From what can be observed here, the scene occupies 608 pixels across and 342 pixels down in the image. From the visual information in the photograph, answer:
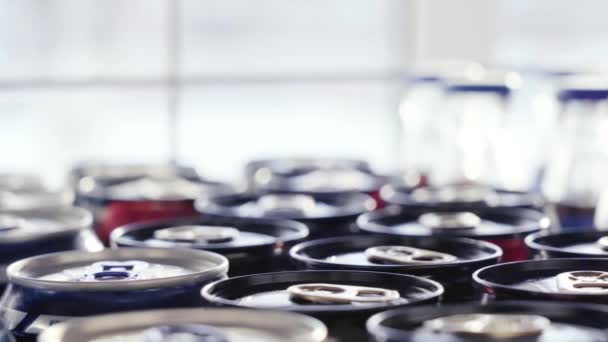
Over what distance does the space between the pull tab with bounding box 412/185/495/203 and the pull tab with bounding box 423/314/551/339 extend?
84cm

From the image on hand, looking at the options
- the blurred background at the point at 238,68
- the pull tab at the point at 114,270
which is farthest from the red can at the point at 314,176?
the blurred background at the point at 238,68

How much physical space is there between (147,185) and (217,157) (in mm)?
2877

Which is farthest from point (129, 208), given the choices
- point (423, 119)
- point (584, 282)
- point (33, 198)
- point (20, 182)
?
point (423, 119)

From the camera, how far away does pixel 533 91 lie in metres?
3.10

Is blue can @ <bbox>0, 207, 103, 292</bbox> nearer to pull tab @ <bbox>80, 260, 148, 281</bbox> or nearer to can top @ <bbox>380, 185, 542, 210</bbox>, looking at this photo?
pull tab @ <bbox>80, 260, 148, 281</bbox>

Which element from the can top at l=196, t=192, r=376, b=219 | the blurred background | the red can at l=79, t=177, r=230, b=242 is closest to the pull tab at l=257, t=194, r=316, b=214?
the can top at l=196, t=192, r=376, b=219

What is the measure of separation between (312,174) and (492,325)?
137 cm

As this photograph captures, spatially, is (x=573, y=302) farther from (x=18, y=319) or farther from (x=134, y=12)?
(x=134, y=12)

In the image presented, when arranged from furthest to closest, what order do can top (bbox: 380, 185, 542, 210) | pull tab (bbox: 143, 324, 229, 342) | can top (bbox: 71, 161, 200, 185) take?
can top (bbox: 71, 161, 200, 185) → can top (bbox: 380, 185, 542, 210) → pull tab (bbox: 143, 324, 229, 342)

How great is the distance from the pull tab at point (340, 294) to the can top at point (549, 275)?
0.09 metres

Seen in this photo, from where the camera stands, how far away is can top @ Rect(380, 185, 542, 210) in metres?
1.71

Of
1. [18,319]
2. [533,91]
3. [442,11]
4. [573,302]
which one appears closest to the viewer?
[573,302]

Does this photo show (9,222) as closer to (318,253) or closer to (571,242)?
(318,253)

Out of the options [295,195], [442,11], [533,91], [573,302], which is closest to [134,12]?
[442,11]
